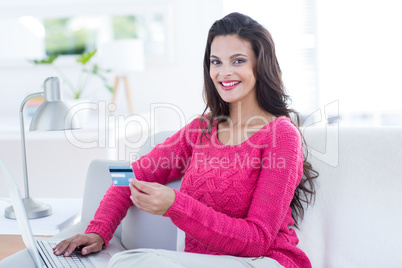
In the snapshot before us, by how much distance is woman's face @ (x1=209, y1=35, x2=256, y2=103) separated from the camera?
1.54 metres

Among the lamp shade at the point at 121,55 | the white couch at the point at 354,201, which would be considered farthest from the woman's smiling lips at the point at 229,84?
the lamp shade at the point at 121,55

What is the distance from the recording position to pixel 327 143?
1576mm

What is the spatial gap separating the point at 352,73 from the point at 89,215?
2.91 metres

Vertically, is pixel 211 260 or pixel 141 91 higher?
pixel 141 91

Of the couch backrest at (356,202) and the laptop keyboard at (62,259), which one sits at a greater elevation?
the couch backrest at (356,202)

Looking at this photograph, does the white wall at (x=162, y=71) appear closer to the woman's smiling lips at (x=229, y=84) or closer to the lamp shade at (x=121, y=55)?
the lamp shade at (x=121, y=55)

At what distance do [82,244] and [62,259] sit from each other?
96 mm

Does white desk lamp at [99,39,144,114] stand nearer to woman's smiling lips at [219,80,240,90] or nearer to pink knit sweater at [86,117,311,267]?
pink knit sweater at [86,117,311,267]

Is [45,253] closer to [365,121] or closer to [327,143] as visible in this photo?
[327,143]

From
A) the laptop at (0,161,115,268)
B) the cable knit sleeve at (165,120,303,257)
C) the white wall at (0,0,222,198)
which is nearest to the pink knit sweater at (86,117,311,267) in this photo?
the cable knit sleeve at (165,120,303,257)

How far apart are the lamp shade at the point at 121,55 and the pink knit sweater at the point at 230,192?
1.90 m

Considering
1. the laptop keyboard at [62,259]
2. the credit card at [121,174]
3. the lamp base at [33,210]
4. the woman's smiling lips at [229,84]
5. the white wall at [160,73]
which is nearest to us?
the credit card at [121,174]

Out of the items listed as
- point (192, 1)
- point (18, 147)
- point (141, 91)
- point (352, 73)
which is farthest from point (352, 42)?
point (18, 147)

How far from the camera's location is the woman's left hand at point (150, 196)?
47.0 inches
